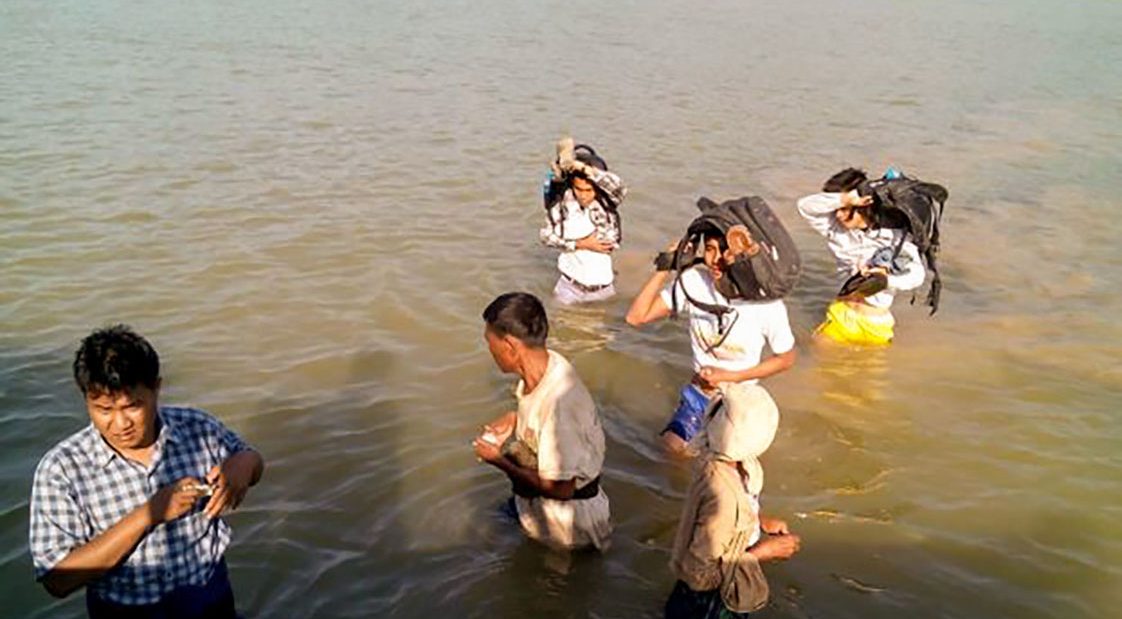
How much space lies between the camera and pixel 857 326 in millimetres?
7547

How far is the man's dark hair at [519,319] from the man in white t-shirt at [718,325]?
131 cm

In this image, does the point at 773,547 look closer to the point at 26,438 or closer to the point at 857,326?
the point at 857,326

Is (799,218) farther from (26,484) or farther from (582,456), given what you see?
(26,484)

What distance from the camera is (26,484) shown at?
541 cm

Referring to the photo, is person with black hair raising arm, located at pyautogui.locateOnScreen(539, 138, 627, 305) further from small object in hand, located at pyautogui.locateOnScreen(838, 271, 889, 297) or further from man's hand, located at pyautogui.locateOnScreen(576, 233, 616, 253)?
small object in hand, located at pyautogui.locateOnScreen(838, 271, 889, 297)

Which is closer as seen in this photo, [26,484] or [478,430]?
[26,484]

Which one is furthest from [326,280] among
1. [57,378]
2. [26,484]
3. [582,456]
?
[582,456]

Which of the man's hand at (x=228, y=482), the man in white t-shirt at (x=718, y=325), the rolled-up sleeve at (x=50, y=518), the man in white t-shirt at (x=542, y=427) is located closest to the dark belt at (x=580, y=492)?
the man in white t-shirt at (x=542, y=427)

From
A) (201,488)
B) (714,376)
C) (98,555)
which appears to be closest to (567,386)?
(714,376)

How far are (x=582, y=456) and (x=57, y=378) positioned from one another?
4.57 meters

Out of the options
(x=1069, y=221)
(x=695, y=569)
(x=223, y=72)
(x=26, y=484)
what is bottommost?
(x=1069, y=221)

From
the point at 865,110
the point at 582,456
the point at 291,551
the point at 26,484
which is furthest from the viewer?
the point at 865,110

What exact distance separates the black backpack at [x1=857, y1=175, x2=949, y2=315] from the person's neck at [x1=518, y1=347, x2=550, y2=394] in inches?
139

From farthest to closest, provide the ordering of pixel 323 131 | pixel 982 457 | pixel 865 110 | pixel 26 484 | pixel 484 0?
pixel 484 0, pixel 865 110, pixel 323 131, pixel 982 457, pixel 26 484
